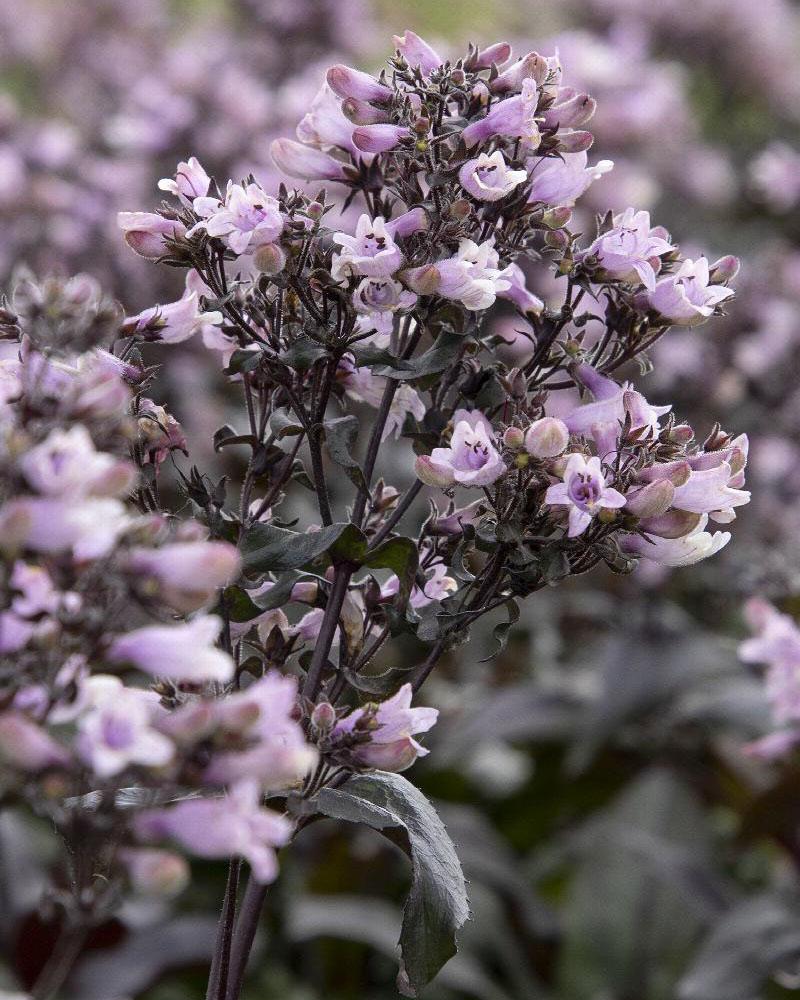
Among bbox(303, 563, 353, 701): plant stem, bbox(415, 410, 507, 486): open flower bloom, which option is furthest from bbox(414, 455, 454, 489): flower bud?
bbox(303, 563, 353, 701): plant stem

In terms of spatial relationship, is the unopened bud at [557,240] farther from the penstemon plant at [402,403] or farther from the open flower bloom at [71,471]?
the open flower bloom at [71,471]

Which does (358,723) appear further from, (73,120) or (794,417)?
(73,120)

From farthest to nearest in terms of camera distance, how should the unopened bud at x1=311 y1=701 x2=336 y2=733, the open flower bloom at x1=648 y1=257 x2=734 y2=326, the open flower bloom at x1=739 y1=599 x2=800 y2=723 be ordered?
the open flower bloom at x1=739 y1=599 x2=800 y2=723, the open flower bloom at x1=648 y1=257 x2=734 y2=326, the unopened bud at x1=311 y1=701 x2=336 y2=733

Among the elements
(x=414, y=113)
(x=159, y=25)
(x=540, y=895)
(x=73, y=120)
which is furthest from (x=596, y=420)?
(x=159, y=25)

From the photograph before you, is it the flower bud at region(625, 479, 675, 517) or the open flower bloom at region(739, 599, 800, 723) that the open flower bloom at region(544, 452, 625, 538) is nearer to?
the flower bud at region(625, 479, 675, 517)

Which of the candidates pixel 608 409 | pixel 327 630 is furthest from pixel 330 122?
pixel 327 630
